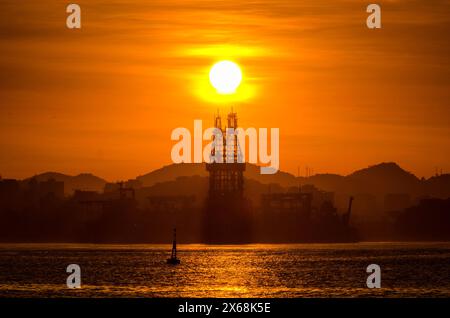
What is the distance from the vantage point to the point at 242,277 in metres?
142

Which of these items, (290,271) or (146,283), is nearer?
(146,283)

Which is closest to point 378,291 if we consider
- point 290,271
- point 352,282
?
point 352,282

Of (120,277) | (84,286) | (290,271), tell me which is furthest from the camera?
(290,271)

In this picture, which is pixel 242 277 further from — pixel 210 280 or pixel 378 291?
pixel 378 291
